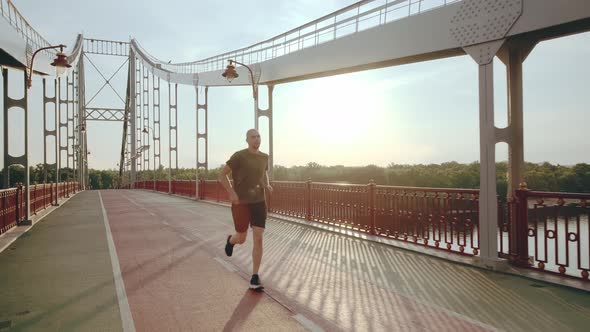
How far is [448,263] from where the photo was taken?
7.74 metres

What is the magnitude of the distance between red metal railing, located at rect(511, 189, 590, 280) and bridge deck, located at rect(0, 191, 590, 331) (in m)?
0.63

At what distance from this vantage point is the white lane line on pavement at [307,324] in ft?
14.3

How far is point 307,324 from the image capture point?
452 cm

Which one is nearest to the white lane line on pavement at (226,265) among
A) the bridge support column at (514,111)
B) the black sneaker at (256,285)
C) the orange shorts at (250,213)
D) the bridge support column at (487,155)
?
the black sneaker at (256,285)

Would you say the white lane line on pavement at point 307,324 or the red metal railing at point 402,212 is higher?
the red metal railing at point 402,212

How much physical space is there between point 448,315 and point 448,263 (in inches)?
120

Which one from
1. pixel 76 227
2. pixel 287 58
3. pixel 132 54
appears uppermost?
pixel 132 54

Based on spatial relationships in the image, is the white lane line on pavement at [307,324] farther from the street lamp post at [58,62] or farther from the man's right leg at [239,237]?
the street lamp post at [58,62]

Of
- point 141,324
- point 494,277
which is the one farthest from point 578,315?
point 141,324

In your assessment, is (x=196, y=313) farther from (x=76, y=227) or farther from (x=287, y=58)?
(x=287, y=58)

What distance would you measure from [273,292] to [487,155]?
420 centimetres

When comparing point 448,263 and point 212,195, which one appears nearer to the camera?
point 448,263

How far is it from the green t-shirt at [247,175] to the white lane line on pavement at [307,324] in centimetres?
165

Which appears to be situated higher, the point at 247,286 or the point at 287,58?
the point at 287,58
